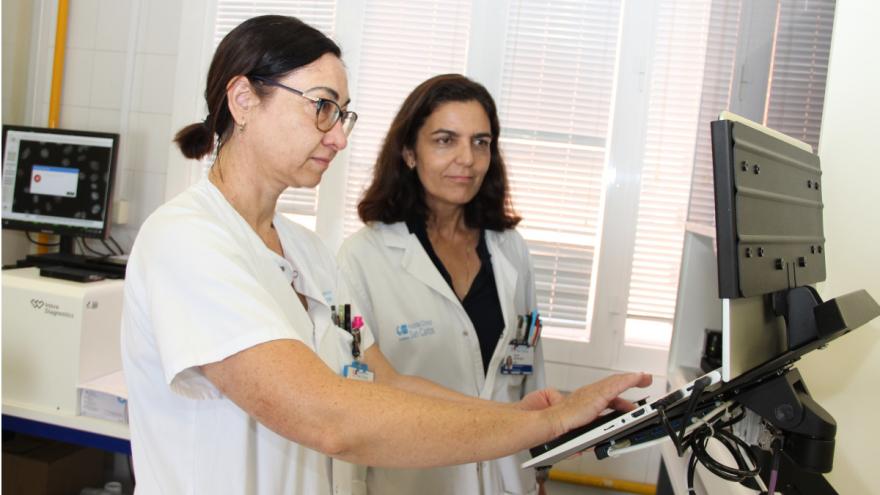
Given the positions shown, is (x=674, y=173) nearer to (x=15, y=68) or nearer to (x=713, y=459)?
(x=713, y=459)

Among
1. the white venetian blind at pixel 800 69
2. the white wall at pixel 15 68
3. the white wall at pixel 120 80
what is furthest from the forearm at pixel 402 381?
the white wall at pixel 15 68

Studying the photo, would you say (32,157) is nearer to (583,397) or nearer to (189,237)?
(189,237)

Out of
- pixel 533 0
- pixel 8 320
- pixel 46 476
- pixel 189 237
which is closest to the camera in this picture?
pixel 189 237

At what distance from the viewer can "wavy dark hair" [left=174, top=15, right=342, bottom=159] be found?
107 cm

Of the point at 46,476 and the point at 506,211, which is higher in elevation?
the point at 506,211

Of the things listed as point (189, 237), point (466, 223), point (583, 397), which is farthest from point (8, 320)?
point (583, 397)

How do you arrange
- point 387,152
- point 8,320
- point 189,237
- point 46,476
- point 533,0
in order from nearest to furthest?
1. point 189,237
2. point 387,152
3. point 8,320
4. point 46,476
5. point 533,0

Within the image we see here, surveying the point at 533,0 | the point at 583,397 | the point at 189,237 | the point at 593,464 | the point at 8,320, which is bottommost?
the point at 593,464

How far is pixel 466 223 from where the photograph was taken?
1987 millimetres

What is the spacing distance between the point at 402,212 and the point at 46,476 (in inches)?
67.6

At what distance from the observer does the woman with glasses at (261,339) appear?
2.76 ft

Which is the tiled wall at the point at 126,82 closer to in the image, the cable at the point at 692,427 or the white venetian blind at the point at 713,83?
the white venetian blind at the point at 713,83

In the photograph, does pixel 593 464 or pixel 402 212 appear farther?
pixel 593 464

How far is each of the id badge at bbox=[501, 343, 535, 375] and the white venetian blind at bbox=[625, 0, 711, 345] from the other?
96 centimetres
